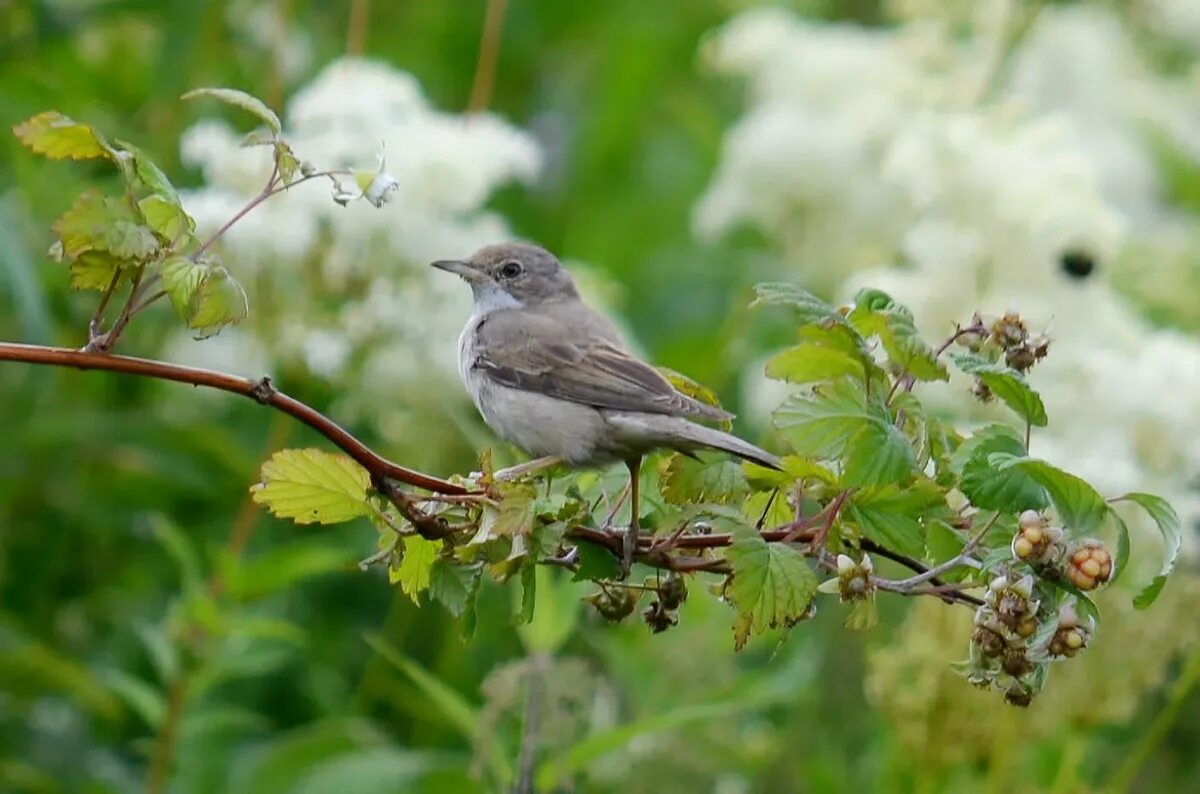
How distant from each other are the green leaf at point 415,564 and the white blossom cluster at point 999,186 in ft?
6.35

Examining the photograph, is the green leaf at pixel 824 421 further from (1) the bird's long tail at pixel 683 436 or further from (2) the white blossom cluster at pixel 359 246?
(2) the white blossom cluster at pixel 359 246

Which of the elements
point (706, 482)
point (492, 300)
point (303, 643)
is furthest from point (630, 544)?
point (303, 643)

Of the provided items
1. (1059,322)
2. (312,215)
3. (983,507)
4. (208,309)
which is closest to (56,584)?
(312,215)

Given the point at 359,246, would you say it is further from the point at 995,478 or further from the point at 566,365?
the point at 995,478

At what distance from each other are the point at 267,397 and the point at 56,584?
3033 mm

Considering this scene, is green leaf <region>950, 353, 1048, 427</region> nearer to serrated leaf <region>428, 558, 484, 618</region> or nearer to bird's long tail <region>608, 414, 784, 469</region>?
bird's long tail <region>608, 414, 784, 469</region>

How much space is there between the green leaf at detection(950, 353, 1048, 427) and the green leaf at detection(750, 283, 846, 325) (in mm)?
136

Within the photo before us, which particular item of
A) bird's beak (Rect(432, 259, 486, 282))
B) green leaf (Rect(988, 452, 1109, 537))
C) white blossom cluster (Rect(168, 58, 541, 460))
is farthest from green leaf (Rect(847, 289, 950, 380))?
white blossom cluster (Rect(168, 58, 541, 460))

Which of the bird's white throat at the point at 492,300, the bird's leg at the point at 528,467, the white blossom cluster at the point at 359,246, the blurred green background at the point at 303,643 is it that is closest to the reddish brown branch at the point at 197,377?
the bird's leg at the point at 528,467

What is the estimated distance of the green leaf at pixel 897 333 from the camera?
1.83m

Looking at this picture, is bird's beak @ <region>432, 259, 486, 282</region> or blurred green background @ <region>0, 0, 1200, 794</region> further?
bird's beak @ <region>432, 259, 486, 282</region>

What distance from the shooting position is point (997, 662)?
5.63 ft

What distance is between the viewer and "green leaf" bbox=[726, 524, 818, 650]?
5.62 feet

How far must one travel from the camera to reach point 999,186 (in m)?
4.14
